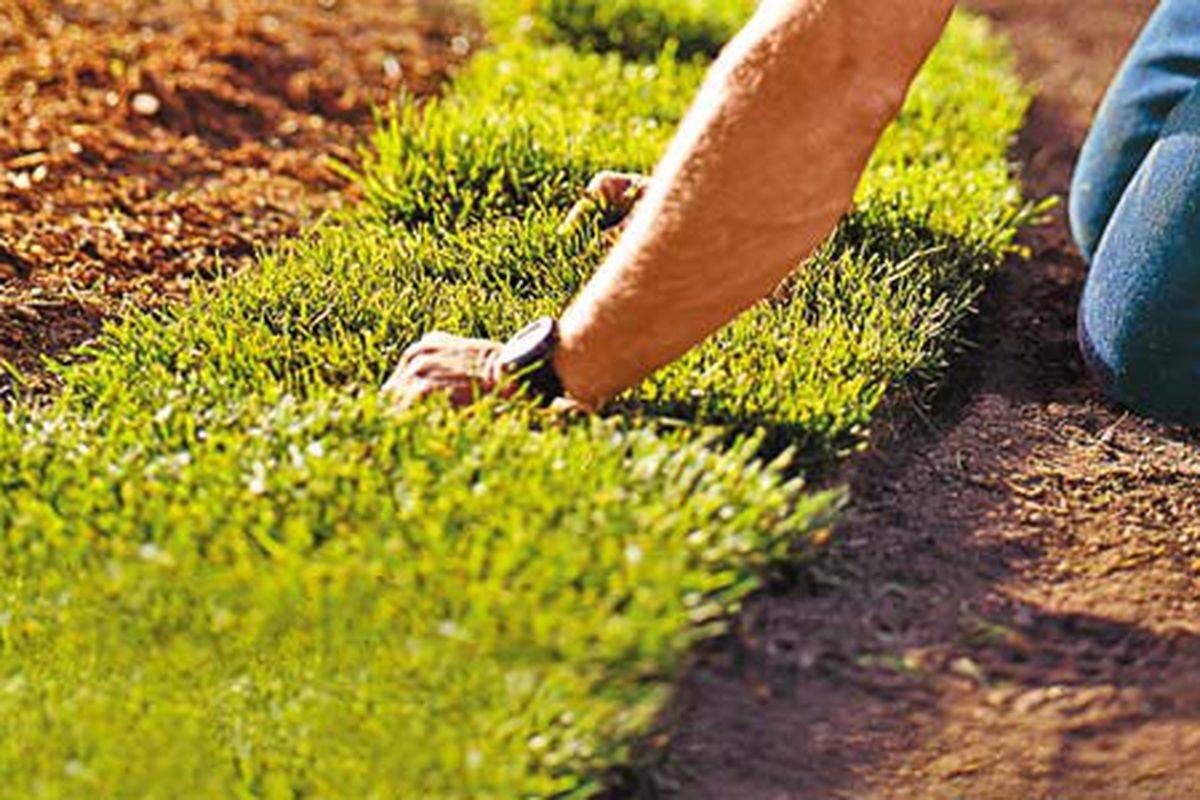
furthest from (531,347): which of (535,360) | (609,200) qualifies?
(609,200)

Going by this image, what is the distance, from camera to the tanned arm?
8.08ft

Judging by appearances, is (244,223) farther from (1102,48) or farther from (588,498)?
(1102,48)

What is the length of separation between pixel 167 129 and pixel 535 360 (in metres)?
2.18

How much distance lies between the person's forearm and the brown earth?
3.60 feet

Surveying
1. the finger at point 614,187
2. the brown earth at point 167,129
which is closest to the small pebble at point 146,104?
the brown earth at point 167,129

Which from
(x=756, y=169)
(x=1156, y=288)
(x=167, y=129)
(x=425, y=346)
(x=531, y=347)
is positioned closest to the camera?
(x=756, y=169)

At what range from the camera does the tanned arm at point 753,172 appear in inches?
97.0

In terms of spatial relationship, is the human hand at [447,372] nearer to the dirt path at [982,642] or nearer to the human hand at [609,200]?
the dirt path at [982,642]

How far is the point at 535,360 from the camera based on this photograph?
2.69 meters

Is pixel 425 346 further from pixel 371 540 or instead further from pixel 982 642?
pixel 982 642

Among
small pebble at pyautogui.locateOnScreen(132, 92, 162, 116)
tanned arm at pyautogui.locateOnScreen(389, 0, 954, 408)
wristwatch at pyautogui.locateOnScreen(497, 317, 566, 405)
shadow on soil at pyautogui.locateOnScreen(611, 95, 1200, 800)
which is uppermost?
tanned arm at pyautogui.locateOnScreen(389, 0, 954, 408)

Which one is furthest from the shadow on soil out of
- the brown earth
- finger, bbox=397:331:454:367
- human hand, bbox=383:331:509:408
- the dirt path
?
the brown earth

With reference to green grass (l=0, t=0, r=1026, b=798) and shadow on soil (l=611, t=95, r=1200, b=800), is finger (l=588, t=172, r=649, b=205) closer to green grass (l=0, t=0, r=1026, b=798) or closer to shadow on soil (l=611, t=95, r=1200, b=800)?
green grass (l=0, t=0, r=1026, b=798)

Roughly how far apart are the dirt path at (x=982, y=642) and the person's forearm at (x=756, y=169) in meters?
0.42
